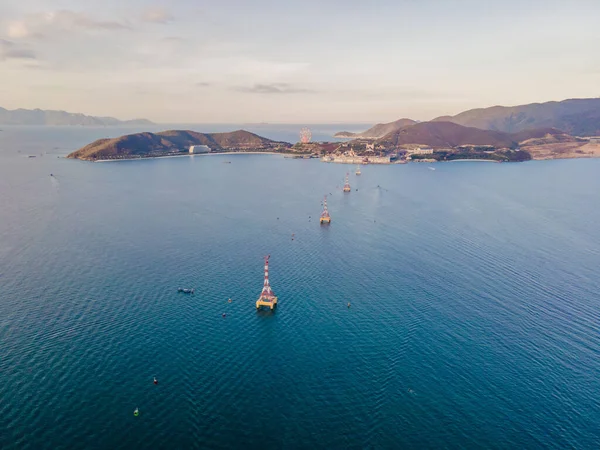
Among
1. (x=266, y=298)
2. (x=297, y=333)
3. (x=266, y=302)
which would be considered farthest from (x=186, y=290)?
(x=297, y=333)

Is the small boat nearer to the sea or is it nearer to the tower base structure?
the sea

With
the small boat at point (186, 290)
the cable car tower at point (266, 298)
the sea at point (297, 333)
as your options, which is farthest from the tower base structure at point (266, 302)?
the small boat at point (186, 290)

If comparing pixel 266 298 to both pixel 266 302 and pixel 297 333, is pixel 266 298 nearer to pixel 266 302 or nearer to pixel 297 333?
pixel 266 302

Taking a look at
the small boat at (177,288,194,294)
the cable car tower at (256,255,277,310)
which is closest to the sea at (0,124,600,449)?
the cable car tower at (256,255,277,310)

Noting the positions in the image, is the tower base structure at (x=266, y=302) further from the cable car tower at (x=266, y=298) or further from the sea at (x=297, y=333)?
the sea at (x=297, y=333)

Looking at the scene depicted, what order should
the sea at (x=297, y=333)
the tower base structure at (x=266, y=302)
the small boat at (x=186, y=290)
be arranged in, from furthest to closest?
the small boat at (x=186, y=290), the tower base structure at (x=266, y=302), the sea at (x=297, y=333)

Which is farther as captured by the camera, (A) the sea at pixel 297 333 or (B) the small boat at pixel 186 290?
(B) the small boat at pixel 186 290

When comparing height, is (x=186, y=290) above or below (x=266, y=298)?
below

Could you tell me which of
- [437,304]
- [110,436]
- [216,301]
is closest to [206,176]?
[216,301]

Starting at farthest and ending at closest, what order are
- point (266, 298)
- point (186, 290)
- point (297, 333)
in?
point (186, 290) → point (266, 298) → point (297, 333)
